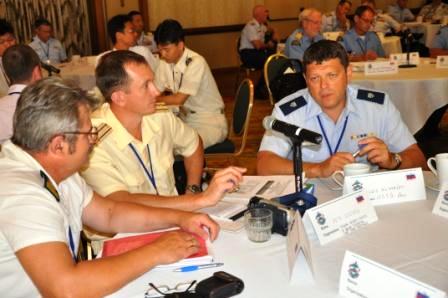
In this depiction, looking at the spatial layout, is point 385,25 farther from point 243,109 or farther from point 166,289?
point 166,289

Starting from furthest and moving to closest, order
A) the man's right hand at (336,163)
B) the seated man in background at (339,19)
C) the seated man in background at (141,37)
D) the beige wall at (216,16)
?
1. the beige wall at (216,16)
2. the seated man in background at (339,19)
3. the seated man in background at (141,37)
4. the man's right hand at (336,163)

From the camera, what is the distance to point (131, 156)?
238 cm

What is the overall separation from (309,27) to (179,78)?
2639mm

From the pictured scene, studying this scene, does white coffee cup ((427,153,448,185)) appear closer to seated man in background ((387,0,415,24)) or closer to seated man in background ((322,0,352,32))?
seated man in background ((322,0,352,32))

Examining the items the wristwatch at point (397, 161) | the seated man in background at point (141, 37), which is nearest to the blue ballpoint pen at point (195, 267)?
the wristwatch at point (397, 161)

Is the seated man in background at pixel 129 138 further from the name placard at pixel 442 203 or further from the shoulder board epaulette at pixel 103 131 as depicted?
the name placard at pixel 442 203

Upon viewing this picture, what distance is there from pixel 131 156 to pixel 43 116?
0.86 meters

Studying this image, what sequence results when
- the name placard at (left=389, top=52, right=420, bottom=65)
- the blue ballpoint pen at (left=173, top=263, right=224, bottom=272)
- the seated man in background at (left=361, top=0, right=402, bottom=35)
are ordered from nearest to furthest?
1. the blue ballpoint pen at (left=173, top=263, right=224, bottom=272)
2. the name placard at (left=389, top=52, right=420, bottom=65)
3. the seated man in background at (left=361, top=0, right=402, bottom=35)

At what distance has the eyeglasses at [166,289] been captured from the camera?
138cm

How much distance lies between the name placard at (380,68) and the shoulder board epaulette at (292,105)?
244 cm

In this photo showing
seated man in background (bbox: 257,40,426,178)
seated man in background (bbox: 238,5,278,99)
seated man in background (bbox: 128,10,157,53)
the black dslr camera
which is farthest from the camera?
seated man in background (bbox: 238,5,278,99)

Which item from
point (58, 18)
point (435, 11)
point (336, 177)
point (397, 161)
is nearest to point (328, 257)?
point (336, 177)

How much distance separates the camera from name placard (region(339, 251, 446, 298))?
1.15 metres

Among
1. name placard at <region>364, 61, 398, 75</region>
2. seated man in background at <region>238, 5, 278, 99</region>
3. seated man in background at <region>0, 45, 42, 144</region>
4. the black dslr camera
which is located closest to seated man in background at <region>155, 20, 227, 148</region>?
seated man in background at <region>0, 45, 42, 144</region>
